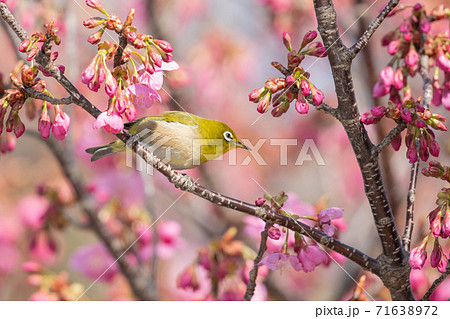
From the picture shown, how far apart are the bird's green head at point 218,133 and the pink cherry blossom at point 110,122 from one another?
956 mm

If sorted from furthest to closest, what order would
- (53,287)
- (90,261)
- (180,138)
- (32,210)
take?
(32,210) < (90,261) < (53,287) < (180,138)

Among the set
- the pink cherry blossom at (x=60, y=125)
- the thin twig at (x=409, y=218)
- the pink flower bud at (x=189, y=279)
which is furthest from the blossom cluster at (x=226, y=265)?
the pink cherry blossom at (x=60, y=125)

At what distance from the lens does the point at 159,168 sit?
171 cm

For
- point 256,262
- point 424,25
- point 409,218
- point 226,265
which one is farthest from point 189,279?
point 424,25

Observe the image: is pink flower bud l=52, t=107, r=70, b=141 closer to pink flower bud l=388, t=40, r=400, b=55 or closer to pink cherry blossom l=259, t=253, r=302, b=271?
pink cherry blossom l=259, t=253, r=302, b=271

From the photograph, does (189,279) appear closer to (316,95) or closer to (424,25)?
(316,95)

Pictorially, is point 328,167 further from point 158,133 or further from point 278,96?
point 278,96

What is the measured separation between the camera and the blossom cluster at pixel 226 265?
2475 mm

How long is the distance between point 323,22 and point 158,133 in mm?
1099

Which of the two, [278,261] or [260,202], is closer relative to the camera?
[260,202]

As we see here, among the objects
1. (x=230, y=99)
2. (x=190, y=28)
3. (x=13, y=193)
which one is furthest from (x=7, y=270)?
(x=190, y=28)

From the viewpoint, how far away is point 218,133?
102 inches

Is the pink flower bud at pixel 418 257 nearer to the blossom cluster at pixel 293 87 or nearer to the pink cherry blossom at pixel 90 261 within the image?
the blossom cluster at pixel 293 87

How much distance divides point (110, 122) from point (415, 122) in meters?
1.00
